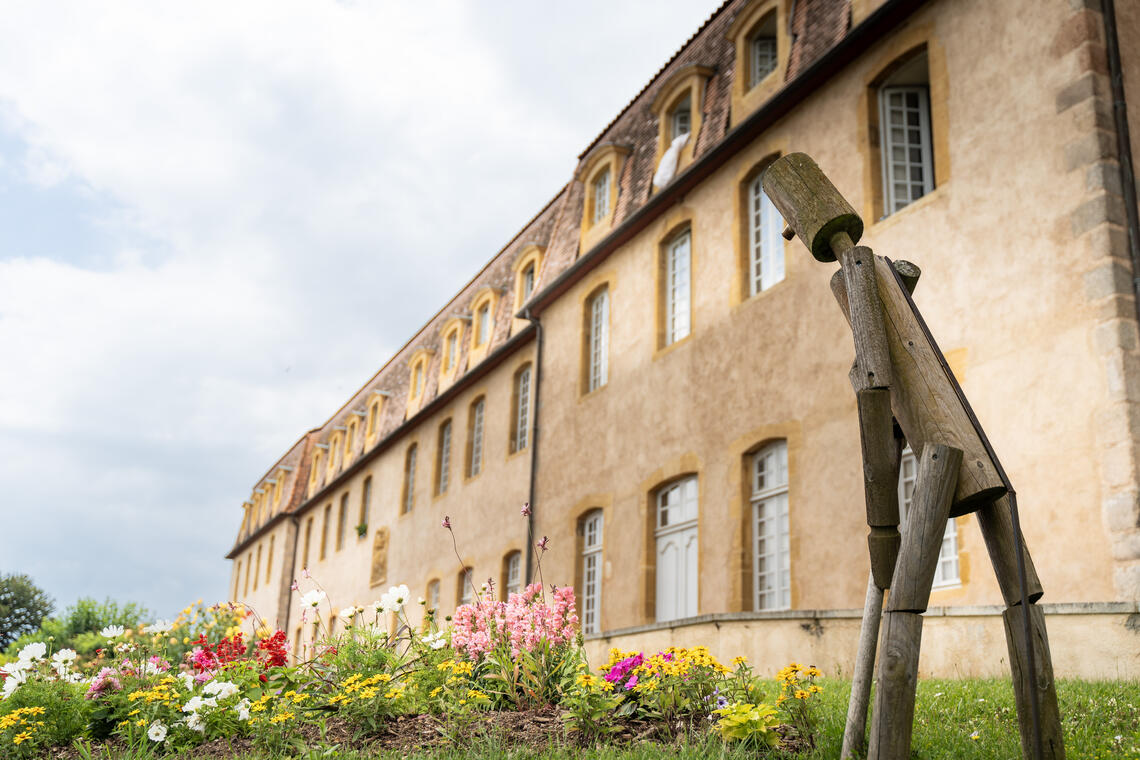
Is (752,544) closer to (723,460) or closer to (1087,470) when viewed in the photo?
(723,460)

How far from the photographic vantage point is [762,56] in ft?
51.5

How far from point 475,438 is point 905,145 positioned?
1390 centimetres

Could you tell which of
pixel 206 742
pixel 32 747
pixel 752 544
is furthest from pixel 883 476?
pixel 752 544

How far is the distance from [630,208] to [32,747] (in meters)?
13.1

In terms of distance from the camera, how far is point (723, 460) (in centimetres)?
1413

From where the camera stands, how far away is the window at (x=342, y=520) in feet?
110

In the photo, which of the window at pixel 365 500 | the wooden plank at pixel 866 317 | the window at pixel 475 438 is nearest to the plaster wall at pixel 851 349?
the wooden plank at pixel 866 317

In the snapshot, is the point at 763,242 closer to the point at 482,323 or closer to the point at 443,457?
the point at 482,323

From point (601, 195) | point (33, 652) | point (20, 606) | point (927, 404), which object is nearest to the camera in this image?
point (927, 404)

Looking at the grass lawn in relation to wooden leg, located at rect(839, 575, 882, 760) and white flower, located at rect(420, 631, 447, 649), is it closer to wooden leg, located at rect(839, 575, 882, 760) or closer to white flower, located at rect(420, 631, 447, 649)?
wooden leg, located at rect(839, 575, 882, 760)

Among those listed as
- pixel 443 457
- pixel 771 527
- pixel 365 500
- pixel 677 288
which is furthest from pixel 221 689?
pixel 365 500

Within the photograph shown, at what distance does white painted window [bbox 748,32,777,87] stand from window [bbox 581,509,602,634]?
709 cm

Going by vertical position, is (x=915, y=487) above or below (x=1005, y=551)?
above

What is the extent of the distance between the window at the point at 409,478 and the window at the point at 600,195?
35.6 ft
